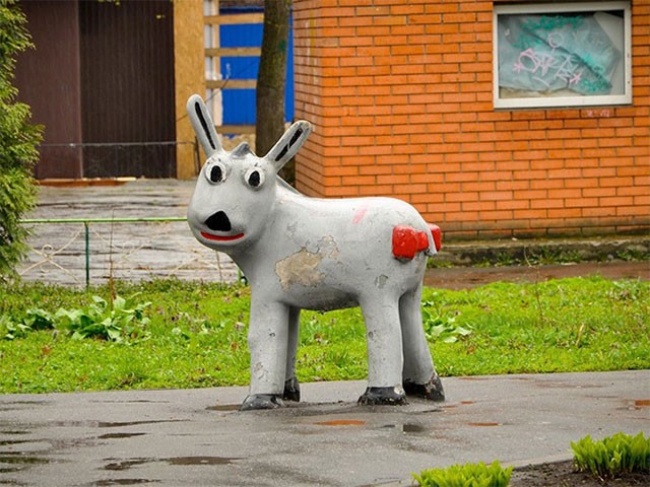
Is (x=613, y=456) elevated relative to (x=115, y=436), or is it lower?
elevated

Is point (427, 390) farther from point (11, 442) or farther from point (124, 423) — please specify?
point (11, 442)

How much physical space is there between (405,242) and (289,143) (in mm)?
894

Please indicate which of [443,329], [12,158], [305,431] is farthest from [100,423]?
[12,158]

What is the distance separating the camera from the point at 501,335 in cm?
1316

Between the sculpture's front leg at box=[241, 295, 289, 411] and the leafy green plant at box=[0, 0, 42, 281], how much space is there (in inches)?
212

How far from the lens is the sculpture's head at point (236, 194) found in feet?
32.0

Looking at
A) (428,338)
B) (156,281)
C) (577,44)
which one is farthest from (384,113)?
(428,338)

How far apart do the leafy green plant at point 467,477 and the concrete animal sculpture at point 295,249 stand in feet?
9.04

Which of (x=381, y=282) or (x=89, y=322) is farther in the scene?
(x=89, y=322)

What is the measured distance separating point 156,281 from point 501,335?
420cm

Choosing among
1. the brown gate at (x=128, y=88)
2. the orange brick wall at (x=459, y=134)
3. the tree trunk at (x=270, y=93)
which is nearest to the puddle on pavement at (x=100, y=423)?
the orange brick wall at (x=459, y=134)

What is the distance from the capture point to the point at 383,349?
9.96m

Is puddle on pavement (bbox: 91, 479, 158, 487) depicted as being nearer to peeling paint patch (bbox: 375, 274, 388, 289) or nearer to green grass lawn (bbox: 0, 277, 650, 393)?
peeling paint patch (bbox: 375, 274, 388, 289)

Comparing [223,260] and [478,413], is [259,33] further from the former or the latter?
[478,413]
